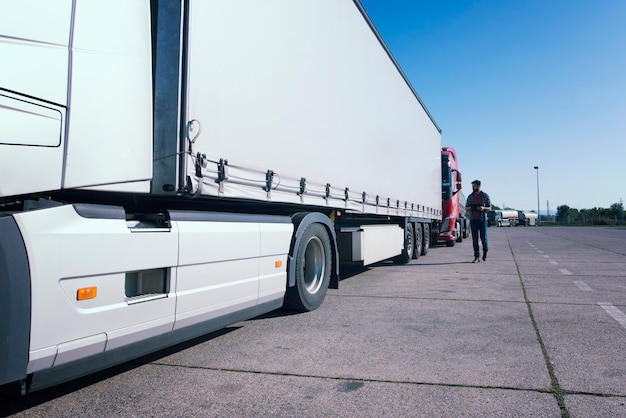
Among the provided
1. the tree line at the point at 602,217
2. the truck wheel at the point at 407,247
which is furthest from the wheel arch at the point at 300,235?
the tree line at the point at 602,217

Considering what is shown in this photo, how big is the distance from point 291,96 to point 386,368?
269 cm

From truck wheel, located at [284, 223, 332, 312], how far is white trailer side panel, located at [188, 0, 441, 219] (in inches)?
16.5

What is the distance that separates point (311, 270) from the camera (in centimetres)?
557

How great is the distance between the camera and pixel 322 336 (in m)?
4.33

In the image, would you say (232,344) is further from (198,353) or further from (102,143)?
(102,143)

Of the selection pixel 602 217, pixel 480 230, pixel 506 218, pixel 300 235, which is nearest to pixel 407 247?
pixel 480 230

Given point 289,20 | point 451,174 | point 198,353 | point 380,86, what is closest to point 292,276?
point 198,353

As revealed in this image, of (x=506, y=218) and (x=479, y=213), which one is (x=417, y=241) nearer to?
(x=479, y=213)

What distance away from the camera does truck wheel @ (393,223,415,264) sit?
10734 millimetres

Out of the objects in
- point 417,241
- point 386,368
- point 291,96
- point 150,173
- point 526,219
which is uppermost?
point 526,219

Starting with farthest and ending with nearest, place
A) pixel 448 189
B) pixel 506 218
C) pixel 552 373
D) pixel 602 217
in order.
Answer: pixel 506 218
pixel 602 217
pixel 448 189
pixel 552 373

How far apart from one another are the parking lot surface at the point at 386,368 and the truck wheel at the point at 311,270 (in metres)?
0.16

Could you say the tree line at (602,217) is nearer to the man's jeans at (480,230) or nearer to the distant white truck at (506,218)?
the distant white truck at (506,218)

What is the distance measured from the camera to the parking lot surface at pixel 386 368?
109 inches
